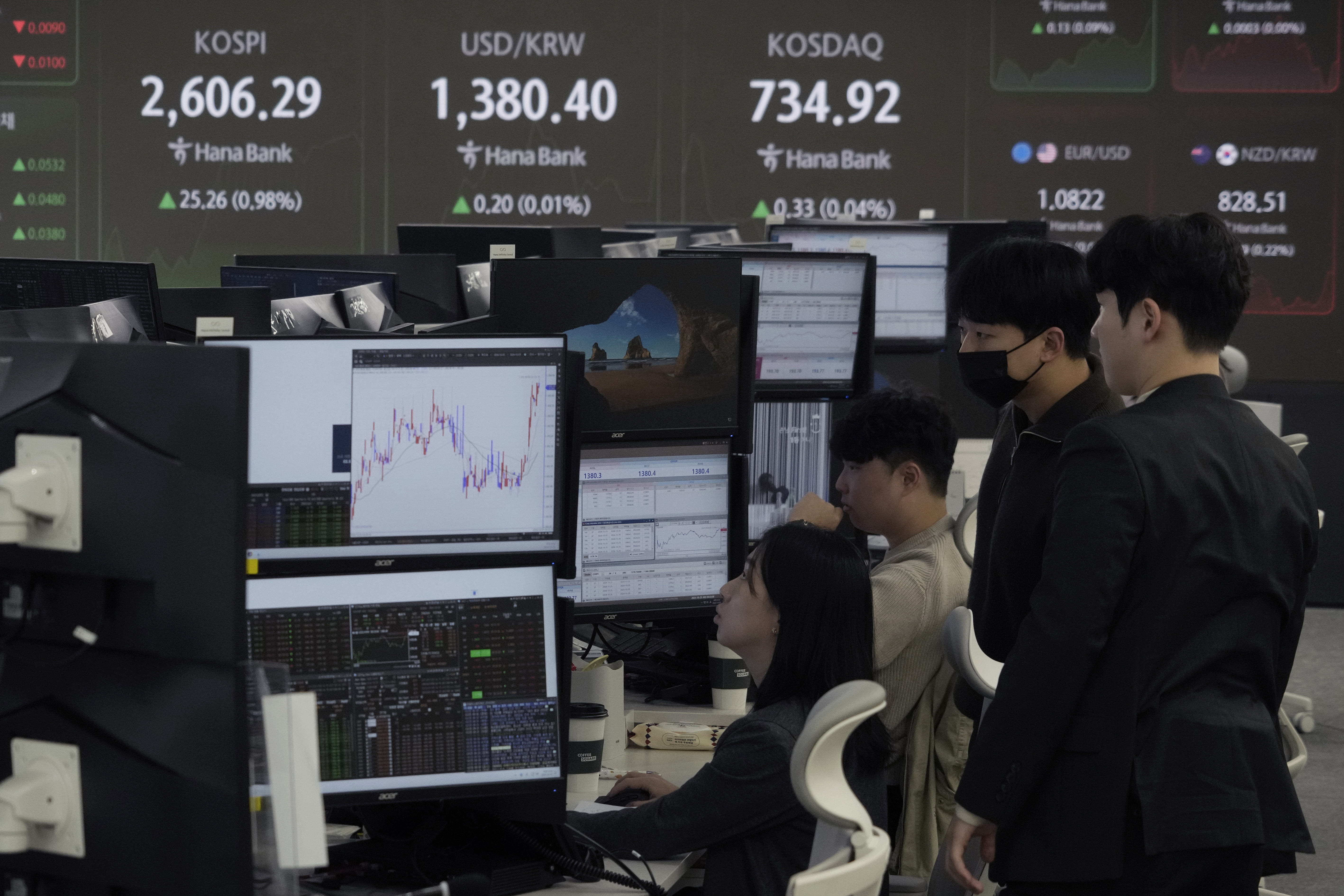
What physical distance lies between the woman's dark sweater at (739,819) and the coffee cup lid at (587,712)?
0.67 feet

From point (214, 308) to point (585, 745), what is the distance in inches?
43.0

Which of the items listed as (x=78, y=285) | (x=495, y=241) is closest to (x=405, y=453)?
(x=78, y=285)

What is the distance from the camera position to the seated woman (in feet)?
6.39

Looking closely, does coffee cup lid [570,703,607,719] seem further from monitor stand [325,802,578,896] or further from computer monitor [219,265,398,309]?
computer monitor [219,265,398,309]

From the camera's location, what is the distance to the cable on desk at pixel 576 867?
6.00 ft

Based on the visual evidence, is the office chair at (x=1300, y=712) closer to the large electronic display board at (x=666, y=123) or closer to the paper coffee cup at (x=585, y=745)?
the large electronic display board at (x=666, y=123)

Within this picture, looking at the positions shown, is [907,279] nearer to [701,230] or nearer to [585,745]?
[701,230]

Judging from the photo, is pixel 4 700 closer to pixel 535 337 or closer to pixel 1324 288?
pixel 535 337

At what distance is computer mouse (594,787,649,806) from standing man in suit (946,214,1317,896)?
51 cm

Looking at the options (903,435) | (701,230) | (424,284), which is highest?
(701,230)

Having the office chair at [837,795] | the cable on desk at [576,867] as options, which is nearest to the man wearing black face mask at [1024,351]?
the cable on desk at [576,867]

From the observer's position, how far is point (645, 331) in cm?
247

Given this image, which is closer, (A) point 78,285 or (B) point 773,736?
(B) point 773,736

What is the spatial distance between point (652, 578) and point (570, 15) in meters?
4.78
